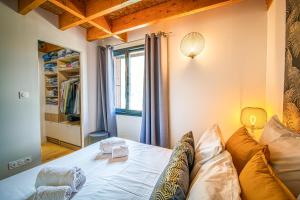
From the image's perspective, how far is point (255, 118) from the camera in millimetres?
1667

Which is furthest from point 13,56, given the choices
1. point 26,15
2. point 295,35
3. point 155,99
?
point 295,35

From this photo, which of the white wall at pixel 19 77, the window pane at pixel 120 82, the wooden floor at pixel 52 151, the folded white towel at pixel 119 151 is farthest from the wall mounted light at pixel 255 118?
the wooden floor at pixel 52 151

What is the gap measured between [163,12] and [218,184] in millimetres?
2060

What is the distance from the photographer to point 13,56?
190 cm

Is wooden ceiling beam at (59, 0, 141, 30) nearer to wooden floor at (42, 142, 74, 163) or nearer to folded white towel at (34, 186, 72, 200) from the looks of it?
folded white towel at (34, 186, 72, 200)

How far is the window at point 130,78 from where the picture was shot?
2.80 m

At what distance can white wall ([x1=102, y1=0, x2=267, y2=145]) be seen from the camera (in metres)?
1.84

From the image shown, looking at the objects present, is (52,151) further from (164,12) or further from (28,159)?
(164,12)

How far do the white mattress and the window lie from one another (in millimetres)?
1289

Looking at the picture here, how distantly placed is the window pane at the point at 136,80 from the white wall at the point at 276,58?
6.03 ft

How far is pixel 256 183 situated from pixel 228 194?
121 millimetres

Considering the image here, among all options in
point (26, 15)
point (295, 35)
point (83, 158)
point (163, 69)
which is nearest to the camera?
point (295, 35)

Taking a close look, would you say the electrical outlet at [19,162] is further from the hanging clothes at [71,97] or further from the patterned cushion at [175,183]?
the patterned cushion at [175,183]

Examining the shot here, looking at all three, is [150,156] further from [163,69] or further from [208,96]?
[163,69]
